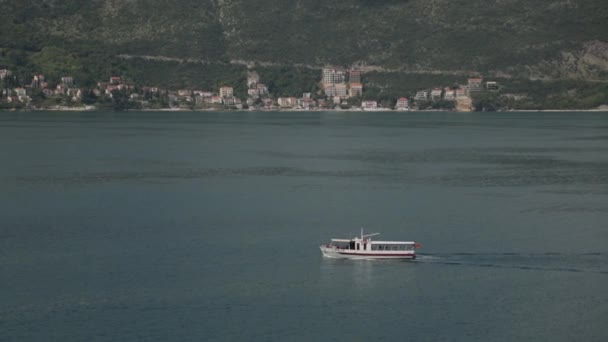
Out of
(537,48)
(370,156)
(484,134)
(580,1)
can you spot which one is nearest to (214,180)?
(370,156)

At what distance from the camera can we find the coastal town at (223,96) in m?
149

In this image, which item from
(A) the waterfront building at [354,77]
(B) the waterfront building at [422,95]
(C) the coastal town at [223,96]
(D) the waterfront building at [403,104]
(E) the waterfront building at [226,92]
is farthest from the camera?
(A) the waterfront building at [354,77]

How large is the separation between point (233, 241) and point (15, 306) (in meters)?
9.90

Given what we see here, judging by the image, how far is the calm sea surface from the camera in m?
29.3

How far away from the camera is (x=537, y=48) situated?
160 m

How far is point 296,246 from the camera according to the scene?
1489 inches

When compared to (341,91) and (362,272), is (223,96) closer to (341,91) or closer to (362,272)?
(341,91)

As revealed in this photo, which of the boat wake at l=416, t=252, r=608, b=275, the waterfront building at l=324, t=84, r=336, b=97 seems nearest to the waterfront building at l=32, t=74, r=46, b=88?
the waterfront building at l=324, t=84, r=336, b=97

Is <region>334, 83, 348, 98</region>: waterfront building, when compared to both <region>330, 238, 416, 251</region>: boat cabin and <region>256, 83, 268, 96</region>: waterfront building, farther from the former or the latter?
<region>330, 238, 416, 251</region>: boat cabin

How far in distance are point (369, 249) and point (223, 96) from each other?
411 feet

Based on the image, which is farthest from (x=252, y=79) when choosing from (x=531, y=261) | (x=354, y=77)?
(x=531, y=261)

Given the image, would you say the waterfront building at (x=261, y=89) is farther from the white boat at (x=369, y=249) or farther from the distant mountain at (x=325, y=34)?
the white boat at (x=369, y=249)

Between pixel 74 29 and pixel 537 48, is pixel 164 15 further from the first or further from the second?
A: pixel 537 48

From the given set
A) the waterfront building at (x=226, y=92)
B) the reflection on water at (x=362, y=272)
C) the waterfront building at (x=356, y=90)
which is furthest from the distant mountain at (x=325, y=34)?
the reflection on water at (x=362, y=272)
